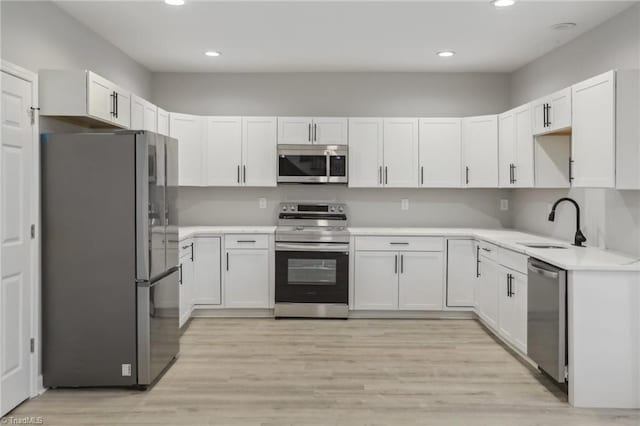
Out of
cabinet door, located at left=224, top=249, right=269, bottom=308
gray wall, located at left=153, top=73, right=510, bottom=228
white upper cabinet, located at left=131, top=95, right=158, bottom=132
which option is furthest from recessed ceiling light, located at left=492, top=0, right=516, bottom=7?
cabinet door, located at left=224, top=249, right=269, bottom=308

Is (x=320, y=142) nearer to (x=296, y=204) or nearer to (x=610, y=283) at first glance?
(x=296, y=204)

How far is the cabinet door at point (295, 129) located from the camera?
5.30 m

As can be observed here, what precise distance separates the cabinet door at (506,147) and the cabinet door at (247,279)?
8.55 feet

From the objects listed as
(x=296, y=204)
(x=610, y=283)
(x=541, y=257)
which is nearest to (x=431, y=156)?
(x=296, y=204)

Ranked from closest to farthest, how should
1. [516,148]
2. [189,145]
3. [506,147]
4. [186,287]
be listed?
[516,148], [186,287], [506,147], [189,145]

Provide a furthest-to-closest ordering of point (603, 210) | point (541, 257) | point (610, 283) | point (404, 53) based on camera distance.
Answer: point (404, 53)
point (603, 210)
point (541, 257)
point (610, 283)

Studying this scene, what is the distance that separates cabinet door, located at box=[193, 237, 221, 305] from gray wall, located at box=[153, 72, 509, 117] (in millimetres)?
1616

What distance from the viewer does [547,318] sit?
3225mm

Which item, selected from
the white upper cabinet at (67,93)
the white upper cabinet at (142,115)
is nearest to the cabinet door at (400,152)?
the white upper cabinet at (142,115)

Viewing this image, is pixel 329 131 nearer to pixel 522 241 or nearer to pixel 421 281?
pixel 421 281

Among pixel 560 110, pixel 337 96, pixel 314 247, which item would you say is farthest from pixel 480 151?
pixel 314 247

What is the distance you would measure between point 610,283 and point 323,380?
200cm

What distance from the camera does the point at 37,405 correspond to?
9.86ft

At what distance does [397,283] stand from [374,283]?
246 millimetres
